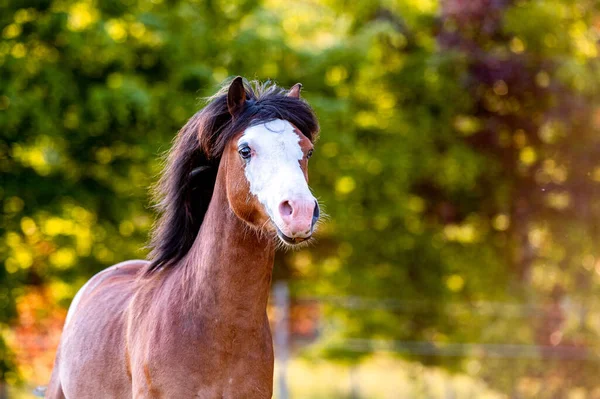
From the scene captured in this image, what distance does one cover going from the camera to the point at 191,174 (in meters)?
4.12

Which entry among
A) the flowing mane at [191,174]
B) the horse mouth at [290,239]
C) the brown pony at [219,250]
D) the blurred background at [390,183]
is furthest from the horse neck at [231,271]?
the blurred background at [390,183]

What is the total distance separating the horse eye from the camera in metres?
3.61

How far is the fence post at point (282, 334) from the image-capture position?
1078cm

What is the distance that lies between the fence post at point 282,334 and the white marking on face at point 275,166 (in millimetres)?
7500

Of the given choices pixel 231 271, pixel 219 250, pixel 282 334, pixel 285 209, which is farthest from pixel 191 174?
pixel 282 334

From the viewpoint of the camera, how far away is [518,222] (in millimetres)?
12727

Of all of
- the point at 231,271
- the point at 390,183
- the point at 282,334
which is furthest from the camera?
the point at 390,183

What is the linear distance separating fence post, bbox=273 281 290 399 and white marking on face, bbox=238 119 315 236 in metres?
7.50

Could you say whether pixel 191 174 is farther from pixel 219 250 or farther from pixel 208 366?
pixel 208 366

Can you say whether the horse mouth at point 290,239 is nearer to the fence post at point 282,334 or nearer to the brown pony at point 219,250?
the brown pony at point 219,250

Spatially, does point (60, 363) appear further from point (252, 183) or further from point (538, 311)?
point (538, 311)

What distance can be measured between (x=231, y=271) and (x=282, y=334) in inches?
300

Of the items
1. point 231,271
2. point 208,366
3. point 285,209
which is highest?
point 285,209

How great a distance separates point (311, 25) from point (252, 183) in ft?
30.1
